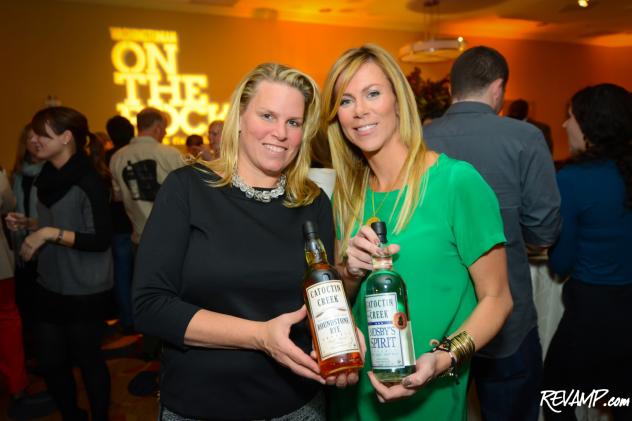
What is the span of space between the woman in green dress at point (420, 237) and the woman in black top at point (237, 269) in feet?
0.42

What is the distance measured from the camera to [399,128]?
1340 millimetres

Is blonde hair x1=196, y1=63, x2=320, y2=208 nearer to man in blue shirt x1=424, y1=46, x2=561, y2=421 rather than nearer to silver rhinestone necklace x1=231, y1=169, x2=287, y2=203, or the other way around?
silver rhinestone necklace x1=231, y1=169, x2=287, y2=203

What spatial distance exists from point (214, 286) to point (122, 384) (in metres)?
2.56

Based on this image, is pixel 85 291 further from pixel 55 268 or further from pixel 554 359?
pixel 554 359

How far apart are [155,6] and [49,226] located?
474cm

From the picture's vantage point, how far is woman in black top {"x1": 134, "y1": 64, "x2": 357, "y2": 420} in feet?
3.54

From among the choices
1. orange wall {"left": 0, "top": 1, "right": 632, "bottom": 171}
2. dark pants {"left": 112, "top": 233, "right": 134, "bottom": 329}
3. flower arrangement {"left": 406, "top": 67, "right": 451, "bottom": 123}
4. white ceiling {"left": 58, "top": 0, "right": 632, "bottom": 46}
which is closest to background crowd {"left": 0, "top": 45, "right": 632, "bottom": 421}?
dark pants {"left": 112, "top": 233, "right": 134, "bottom": 329}

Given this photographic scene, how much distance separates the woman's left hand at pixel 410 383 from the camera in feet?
3.28

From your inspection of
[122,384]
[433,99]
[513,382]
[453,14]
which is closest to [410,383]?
[513,382]

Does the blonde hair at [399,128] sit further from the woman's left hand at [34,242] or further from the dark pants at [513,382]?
the woman's left hand at [34,242]

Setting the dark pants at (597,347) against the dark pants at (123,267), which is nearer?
the dark pants at (597,347)

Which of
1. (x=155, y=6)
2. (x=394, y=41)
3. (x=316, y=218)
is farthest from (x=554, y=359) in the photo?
(x=394, y=41)

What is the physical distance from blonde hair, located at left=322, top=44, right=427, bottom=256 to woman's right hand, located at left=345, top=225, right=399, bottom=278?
0.14m

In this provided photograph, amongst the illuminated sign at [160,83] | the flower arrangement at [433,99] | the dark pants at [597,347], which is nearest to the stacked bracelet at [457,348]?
the dark pants at [597,347]
